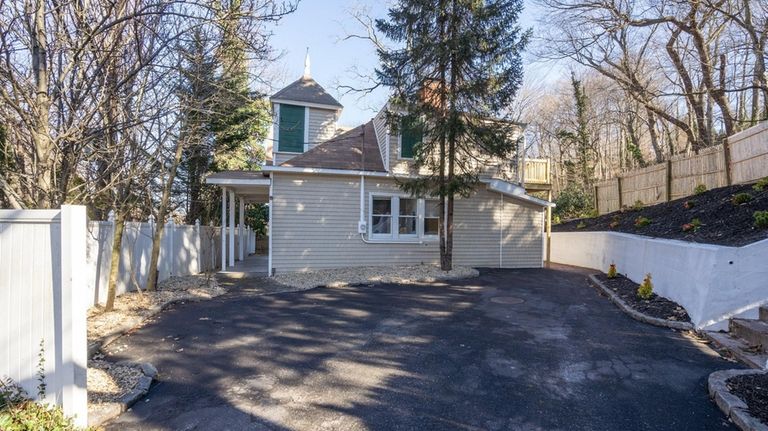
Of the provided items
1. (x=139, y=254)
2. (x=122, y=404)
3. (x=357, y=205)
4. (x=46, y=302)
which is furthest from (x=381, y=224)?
(x=46, y=302)

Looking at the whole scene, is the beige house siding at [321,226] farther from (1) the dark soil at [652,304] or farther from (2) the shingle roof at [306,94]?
(1) the dark soil at [652,304]

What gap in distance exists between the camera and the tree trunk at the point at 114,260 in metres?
7.04

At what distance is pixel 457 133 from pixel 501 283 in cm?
418

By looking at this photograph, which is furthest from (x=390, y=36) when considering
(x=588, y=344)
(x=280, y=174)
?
(x=588, y=344)

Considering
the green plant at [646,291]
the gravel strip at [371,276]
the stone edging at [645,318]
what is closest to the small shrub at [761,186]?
the green plant at [646,291]

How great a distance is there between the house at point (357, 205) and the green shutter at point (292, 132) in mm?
34

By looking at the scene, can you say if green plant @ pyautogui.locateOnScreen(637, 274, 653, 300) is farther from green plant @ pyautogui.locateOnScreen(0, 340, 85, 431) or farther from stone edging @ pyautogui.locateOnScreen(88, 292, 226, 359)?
stone edging @ pyautogui.locateOnScreen(88, 292, 226, 359)

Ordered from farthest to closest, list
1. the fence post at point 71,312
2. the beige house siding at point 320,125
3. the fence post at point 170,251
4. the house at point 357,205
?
1. the beige house siding at point 320,125
2. the house at point 357,205
3. the fence post at point 170,251
4. the fence post at point 71,312

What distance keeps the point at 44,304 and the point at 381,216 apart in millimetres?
10100

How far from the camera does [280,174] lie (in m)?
11.9

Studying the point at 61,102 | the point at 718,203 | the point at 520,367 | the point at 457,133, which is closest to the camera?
the point at 61,102

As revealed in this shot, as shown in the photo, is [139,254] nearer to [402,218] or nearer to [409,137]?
[402,218]

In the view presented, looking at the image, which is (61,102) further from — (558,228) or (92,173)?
(558,228)

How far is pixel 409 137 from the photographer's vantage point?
13.2 m
